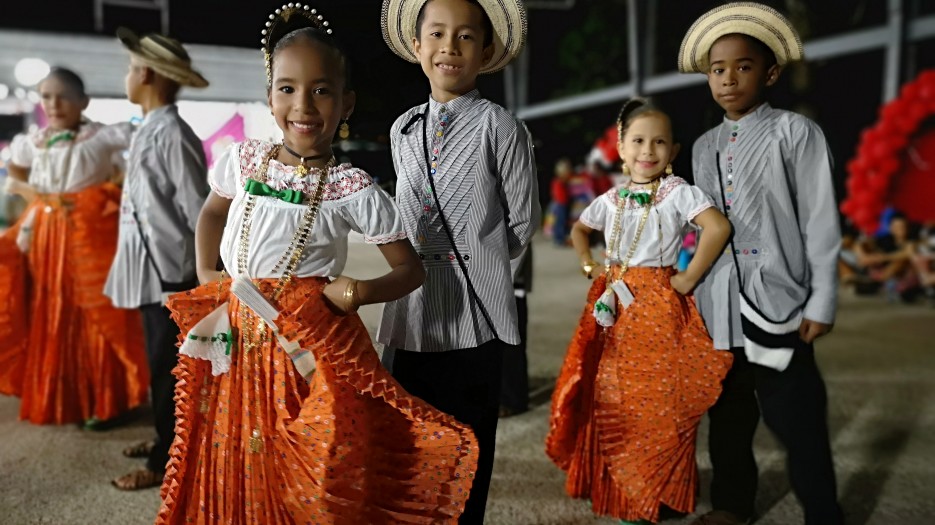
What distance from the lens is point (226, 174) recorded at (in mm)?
1680

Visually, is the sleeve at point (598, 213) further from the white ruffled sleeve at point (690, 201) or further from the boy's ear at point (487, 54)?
the boy's ear at point (487, 54)

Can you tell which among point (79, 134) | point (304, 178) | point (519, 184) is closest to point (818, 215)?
point (519, 184)

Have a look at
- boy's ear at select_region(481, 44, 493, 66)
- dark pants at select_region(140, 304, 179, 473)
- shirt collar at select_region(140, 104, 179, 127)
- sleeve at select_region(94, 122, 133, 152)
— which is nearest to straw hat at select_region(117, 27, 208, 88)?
shirt collar at select_region(140, 104, 179, 127)

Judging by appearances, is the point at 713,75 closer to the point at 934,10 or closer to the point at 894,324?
the point at 894,324

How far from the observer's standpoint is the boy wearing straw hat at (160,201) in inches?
100

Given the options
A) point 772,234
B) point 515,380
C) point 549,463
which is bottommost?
point 549,463

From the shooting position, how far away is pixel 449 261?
1.80 meters

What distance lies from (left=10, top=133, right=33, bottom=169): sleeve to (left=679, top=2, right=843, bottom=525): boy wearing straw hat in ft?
9.35

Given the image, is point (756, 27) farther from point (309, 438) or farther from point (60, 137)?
point (60, 137)

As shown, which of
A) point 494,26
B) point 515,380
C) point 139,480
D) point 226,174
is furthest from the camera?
point 515,380

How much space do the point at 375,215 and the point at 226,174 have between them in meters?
0.38

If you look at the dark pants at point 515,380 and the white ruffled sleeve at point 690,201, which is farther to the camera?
the dark pants at point 515,380

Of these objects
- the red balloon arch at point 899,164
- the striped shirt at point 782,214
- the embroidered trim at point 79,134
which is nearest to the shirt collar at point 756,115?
the striped shirt at point 782,214

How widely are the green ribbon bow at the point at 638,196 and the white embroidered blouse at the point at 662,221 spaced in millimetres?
19
